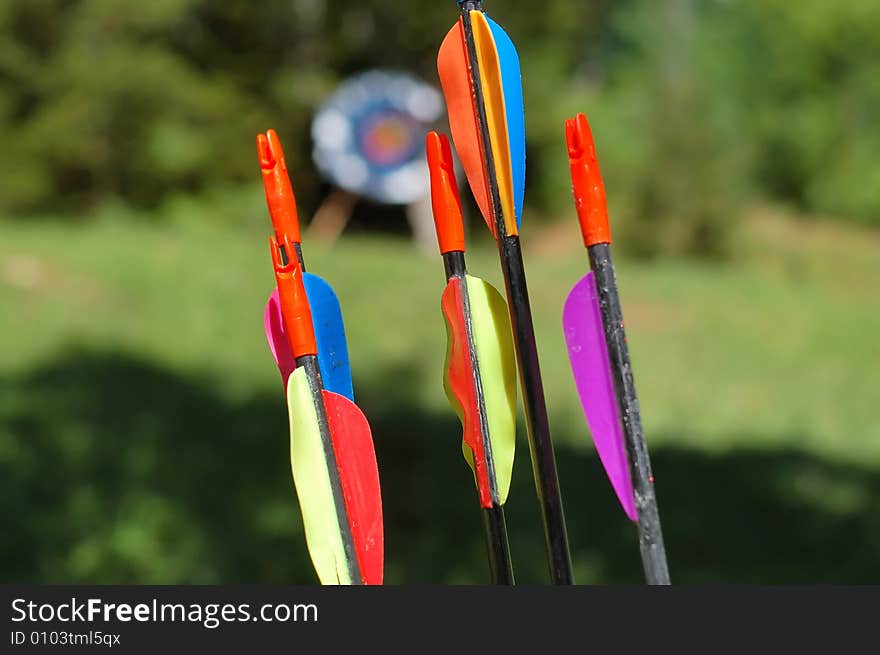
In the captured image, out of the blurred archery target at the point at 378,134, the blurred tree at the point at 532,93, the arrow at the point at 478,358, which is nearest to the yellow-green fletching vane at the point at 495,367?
the arrow at the point at 478,358

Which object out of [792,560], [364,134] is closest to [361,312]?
[792,560]

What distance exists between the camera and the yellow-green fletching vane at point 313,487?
2.38 feet

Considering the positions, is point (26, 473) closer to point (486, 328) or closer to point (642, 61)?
point (486, 328)

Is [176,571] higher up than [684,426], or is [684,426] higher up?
[684,426]

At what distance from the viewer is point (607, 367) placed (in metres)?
0.71

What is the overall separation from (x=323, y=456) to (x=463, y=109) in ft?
0.85

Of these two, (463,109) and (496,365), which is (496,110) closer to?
(463,109)

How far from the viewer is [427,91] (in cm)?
966

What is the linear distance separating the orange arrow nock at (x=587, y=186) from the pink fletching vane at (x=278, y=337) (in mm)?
235

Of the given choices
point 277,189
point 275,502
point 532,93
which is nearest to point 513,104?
point 277,189

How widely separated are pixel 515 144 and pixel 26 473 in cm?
282

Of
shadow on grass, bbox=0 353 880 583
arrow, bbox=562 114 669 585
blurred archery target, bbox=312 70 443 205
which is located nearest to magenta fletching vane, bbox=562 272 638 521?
arrow, bbox=562 114 669 585

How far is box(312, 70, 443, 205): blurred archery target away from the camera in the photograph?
9.37 m

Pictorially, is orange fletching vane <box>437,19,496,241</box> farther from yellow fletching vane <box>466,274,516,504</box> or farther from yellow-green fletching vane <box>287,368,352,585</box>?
yellow-green fletching vane <box>287,368,352,585</box>
